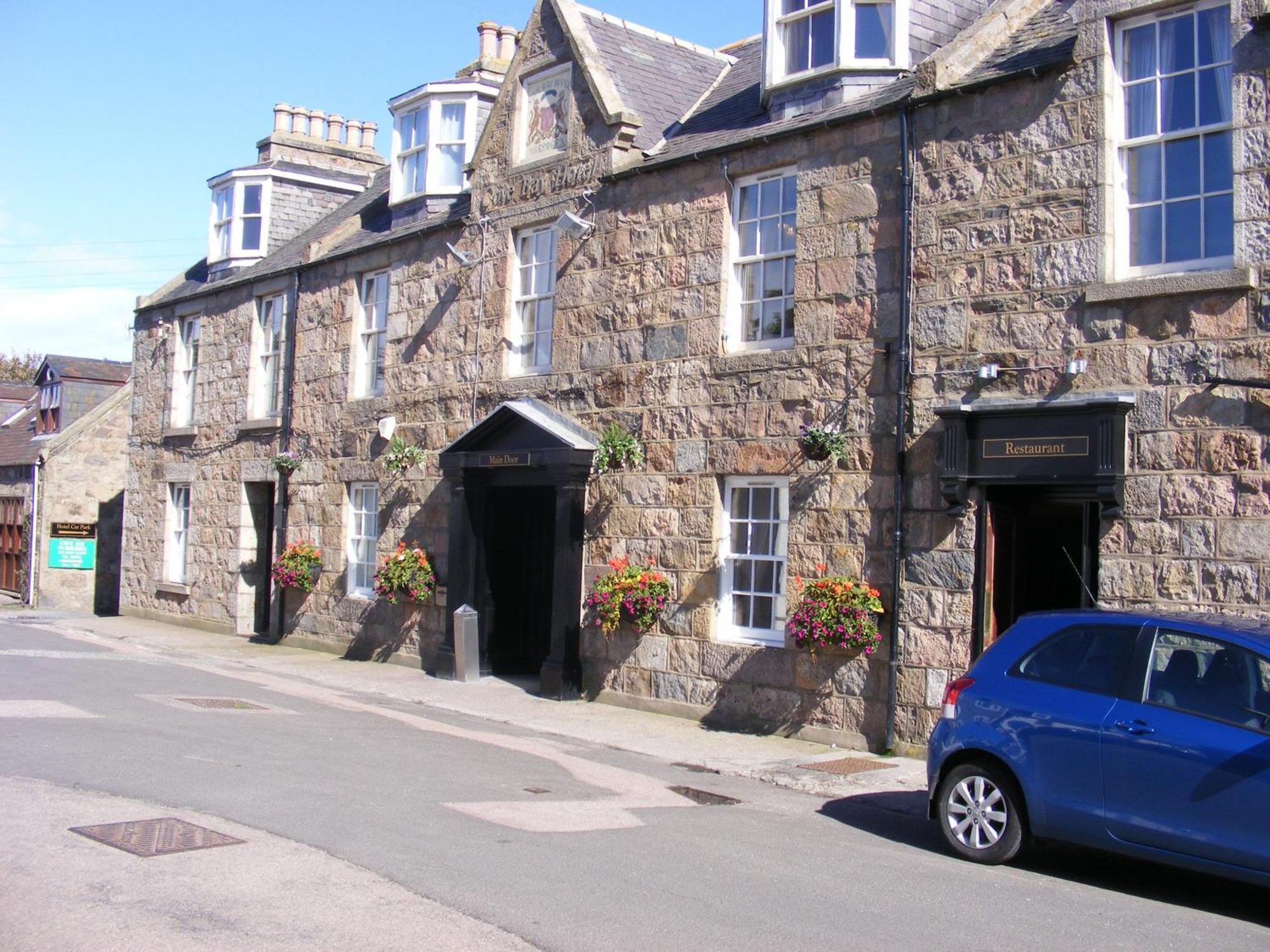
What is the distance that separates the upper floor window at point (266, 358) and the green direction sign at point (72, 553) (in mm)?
9447

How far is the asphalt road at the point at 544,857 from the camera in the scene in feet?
19.8

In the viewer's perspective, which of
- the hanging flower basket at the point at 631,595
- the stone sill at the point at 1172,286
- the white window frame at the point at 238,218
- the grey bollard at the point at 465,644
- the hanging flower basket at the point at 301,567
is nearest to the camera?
the stone sill at the point at 1172,286

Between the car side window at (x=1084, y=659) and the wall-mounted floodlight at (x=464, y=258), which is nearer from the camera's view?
the car side window at (x=1084, y=659)

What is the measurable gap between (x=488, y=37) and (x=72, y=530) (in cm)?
1534

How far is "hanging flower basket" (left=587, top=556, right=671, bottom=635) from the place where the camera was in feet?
46.3

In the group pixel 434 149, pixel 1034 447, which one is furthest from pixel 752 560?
pixel 434 149

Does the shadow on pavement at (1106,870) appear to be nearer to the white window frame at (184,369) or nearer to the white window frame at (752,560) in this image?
the white window frame at (752,560)

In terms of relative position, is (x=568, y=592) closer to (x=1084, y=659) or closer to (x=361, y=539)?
(x=361, y=539)

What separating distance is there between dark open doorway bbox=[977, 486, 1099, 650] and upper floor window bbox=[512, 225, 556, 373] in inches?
266

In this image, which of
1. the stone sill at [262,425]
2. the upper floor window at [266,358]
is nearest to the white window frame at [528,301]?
the stone sill at [262,425]

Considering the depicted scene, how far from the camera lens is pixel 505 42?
22.5m

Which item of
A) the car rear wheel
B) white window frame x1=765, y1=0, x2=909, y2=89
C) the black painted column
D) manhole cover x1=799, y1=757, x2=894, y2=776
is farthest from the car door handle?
the black painted column

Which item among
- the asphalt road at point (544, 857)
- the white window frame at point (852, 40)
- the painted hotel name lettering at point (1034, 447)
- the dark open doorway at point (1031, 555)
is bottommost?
the asphalt road at point (544, 857)

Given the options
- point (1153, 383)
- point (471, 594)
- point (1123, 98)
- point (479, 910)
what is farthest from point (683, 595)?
point (479, 910)
